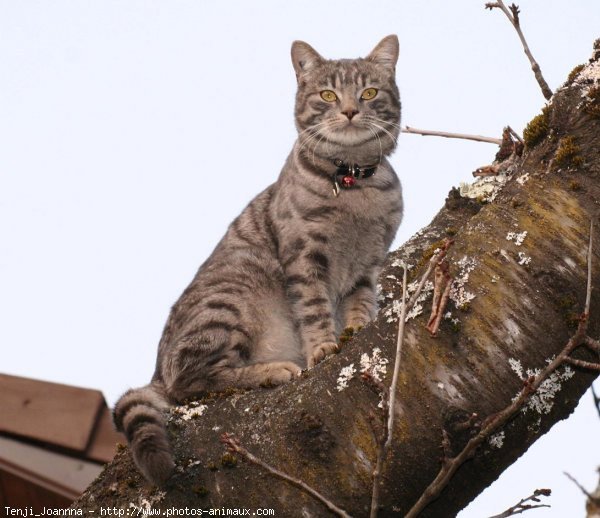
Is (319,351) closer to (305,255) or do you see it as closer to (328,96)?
(305,255)

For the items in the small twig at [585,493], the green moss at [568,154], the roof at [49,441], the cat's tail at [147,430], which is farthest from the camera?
the roof at [49,441]

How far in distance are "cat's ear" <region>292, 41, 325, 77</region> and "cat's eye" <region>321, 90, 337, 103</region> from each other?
42cm

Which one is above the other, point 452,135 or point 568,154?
point 452,135

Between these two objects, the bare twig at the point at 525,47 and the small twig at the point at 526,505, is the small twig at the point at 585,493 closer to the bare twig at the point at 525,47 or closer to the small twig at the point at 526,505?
the small twig at the point at 526,505

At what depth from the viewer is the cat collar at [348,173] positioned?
5.57 metres

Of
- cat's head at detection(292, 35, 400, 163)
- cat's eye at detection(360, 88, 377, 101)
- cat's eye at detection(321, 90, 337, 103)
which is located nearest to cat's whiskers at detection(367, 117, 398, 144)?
cat's head at detection(292, 35, 400, 163)

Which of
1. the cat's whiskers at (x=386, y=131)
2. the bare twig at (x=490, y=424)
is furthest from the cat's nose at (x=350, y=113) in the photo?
the bare twig at (x=490, y=424)

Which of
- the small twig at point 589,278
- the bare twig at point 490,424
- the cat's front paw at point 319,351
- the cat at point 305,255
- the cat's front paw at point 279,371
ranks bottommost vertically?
the bare twig at point 490,424

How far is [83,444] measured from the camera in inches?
171

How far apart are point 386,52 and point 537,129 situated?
12.0 feet

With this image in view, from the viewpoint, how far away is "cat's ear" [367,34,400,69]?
6411 mm

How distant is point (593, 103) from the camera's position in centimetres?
283

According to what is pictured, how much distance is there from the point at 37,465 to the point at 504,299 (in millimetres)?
2946

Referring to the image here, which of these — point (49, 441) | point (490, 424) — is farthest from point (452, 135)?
point (49, 441)
